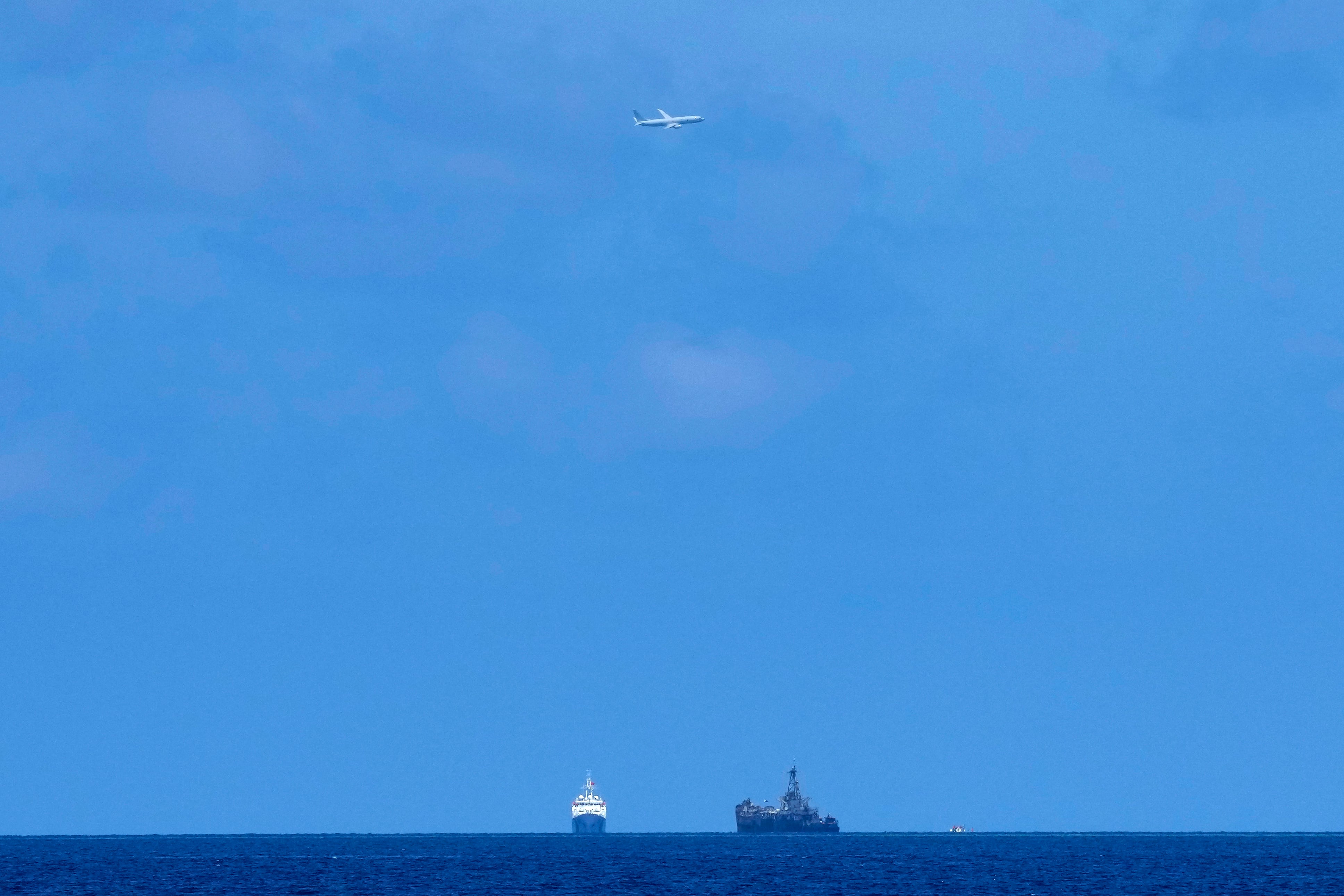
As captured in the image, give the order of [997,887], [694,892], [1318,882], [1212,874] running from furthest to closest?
[1212,874] < [1318,882] < [997,887] < [694,892]

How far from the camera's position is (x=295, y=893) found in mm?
151875

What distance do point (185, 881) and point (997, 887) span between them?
81241mm

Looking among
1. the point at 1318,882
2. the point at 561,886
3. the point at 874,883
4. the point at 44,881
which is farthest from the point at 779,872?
the point at 44,881

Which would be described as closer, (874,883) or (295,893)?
(295,893)

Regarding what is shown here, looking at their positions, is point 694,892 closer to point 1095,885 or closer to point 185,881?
point 1095,885

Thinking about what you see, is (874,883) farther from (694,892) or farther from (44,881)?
(44,881)

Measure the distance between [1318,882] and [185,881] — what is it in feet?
370

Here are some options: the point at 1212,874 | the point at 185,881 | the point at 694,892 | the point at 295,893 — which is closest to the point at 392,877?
the point at 185,881

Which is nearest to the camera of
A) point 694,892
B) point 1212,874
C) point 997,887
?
point 694,892

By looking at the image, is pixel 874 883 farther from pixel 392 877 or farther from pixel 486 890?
pixel 392 877

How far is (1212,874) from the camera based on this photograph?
19600 centimetres

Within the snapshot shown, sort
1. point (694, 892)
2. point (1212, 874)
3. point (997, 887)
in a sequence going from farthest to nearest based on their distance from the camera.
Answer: point (1212, 874)
point (997, 887)
point (694, 892)

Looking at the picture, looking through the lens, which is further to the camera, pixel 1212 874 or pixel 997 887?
pixel 1212 874

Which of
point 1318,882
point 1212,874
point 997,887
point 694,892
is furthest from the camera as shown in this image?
point 1212,874
